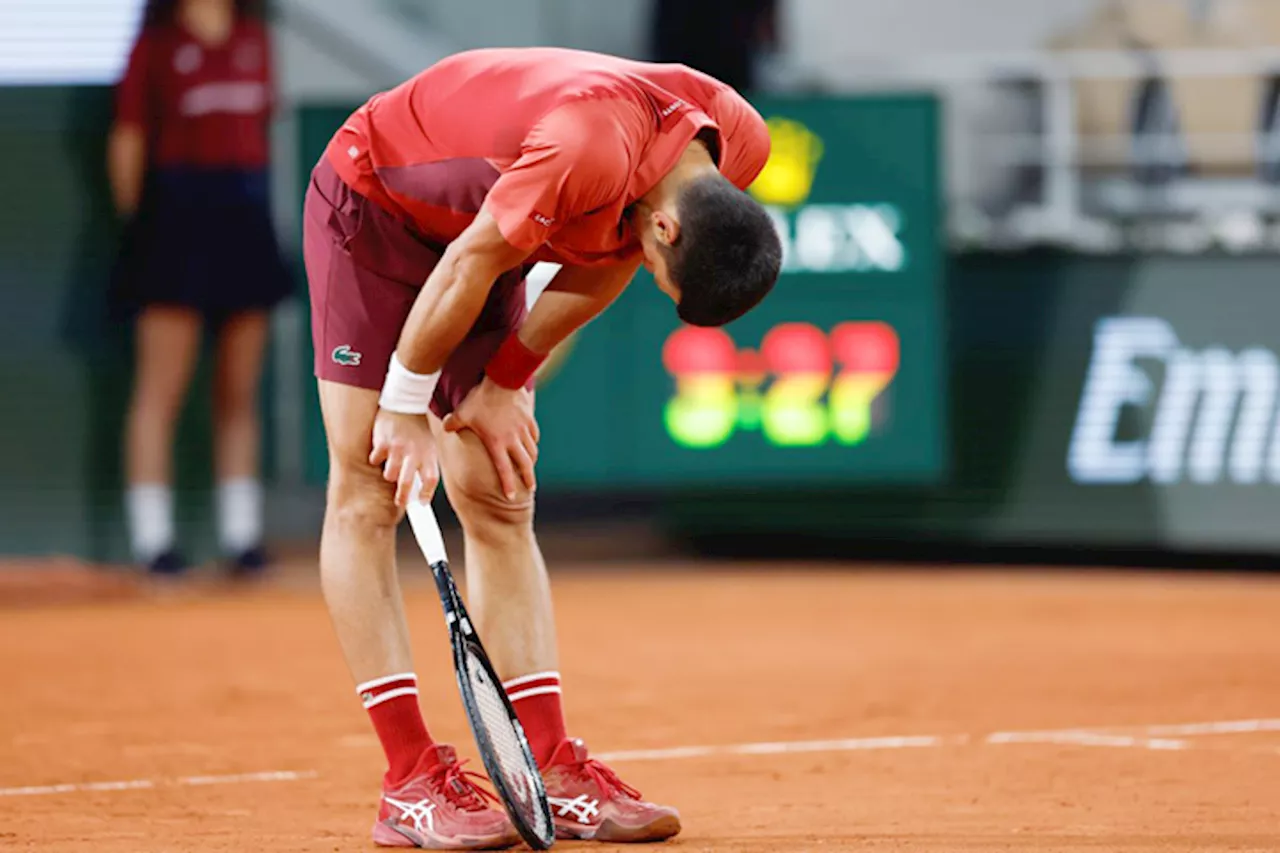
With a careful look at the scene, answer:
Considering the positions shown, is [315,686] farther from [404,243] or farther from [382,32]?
[382,32]

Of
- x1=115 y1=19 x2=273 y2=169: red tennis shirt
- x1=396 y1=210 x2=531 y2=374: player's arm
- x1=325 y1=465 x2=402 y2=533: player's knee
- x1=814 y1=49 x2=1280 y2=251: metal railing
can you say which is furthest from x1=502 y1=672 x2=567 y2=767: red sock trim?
x1=814 y1=49 x2=1280 y2=251: metal railing

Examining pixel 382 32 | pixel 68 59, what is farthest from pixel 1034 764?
pixel 382 32

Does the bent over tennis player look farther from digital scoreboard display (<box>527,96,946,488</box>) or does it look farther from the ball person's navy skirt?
the ball person's navy skirt

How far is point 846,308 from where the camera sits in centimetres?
966

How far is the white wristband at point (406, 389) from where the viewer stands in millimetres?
3844

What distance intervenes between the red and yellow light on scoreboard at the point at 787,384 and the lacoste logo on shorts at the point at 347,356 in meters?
5.65

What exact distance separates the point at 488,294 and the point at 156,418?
231 inches

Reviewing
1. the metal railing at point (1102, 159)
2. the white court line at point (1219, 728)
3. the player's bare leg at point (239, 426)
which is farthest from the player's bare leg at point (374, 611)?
the metal railing at point (1102, 159)

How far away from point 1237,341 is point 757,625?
10.1 ft

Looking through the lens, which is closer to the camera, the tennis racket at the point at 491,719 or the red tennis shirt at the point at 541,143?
the red tennis shirt at the point at 541,143

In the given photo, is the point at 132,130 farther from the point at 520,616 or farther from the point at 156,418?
the point at 520,616

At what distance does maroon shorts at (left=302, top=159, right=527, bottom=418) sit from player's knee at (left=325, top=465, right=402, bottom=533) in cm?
18

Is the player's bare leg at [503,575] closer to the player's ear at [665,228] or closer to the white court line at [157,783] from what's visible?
the player's ear at [665,228]

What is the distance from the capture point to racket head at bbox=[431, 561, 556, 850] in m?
3.75
